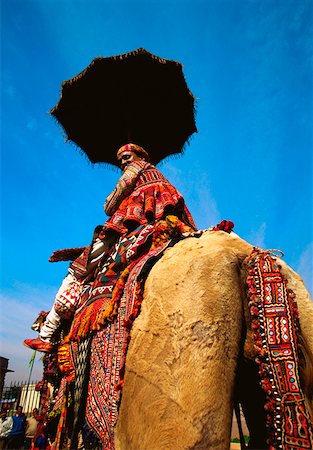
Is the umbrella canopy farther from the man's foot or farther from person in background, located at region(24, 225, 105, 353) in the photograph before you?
the man's foot

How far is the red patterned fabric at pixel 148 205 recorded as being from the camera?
11.7 ft

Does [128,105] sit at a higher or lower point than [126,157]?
higher

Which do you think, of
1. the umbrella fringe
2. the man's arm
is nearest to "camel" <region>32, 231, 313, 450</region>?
the man's arm

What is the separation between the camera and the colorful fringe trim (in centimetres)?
168

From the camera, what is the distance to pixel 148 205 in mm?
3658

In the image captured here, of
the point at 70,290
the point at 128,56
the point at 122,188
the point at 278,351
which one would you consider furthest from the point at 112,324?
the point at 128,56

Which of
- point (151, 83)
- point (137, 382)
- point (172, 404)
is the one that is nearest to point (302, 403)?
point (172, 404)

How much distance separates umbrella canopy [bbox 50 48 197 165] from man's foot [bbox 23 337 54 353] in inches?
132

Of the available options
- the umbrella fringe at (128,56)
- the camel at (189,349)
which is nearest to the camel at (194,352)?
the camel at (189,349)

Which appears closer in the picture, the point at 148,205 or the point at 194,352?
the point at 194,352

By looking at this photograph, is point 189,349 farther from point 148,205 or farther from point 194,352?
point 148,205

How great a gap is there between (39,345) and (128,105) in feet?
13.2

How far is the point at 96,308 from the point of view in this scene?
3.05 meters

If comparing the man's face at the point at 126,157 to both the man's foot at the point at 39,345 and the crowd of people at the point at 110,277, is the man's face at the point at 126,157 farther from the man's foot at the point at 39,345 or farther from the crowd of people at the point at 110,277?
the man's foot at the point at 39,345
